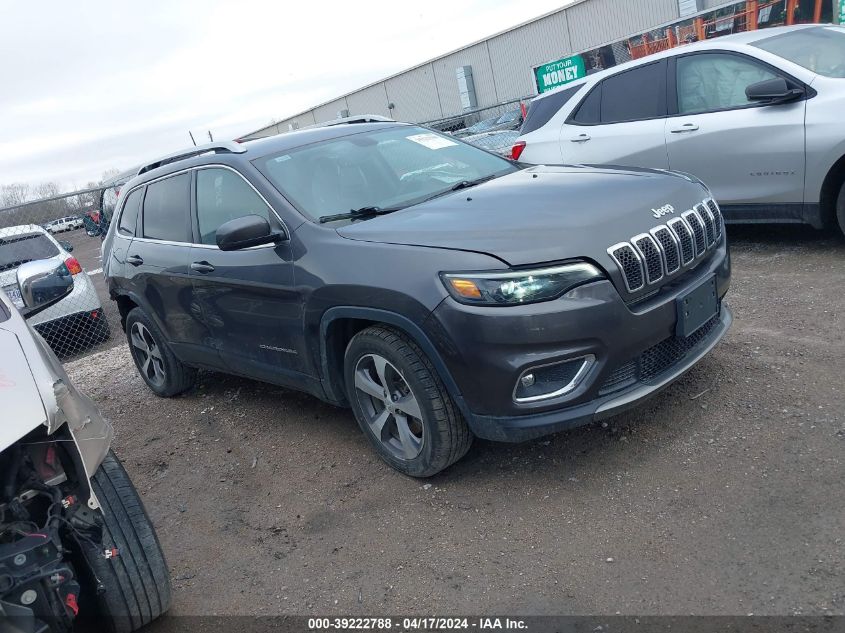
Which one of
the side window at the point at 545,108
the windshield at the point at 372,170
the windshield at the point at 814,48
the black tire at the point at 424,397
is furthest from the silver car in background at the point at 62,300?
the windshield at the point at 814,48

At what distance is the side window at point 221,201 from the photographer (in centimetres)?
418

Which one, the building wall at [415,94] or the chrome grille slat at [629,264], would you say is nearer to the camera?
the chrome grille slat at [629,264]

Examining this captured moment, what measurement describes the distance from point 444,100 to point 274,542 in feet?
131

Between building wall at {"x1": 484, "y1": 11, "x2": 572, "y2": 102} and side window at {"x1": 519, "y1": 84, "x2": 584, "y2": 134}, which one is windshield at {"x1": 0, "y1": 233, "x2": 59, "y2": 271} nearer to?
side window at {"x1": 519, "y1": 84, "x2": 584, "y2": 134}

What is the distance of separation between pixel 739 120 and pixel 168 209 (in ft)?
14.6

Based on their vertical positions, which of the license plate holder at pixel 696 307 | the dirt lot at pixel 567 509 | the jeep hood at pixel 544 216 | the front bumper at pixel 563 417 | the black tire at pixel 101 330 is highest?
the jeep hood at pixel 544 216

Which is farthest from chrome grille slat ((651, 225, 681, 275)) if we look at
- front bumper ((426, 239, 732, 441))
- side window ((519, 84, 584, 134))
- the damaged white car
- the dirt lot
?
side window ((519, 84, 584, 134))

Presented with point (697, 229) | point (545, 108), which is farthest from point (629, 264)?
point (545, 108)

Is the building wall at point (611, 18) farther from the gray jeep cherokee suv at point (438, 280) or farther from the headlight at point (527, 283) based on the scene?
the headlight at point (527, 283)

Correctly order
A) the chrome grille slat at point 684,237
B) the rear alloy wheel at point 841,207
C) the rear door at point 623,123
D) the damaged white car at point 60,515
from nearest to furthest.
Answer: the damaged white car at point 60,515
the chrome grille slat at point 684,237
the rear alloy wheel at point 841,207
the rear door at point 623,123

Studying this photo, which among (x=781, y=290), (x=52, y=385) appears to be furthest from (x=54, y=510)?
(x=781, y=290)

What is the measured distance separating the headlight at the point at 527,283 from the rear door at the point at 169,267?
7.58ft

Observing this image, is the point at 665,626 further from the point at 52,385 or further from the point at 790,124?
the point at 790,124

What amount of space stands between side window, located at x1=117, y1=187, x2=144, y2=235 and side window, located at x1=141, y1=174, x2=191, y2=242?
0.45 ft
